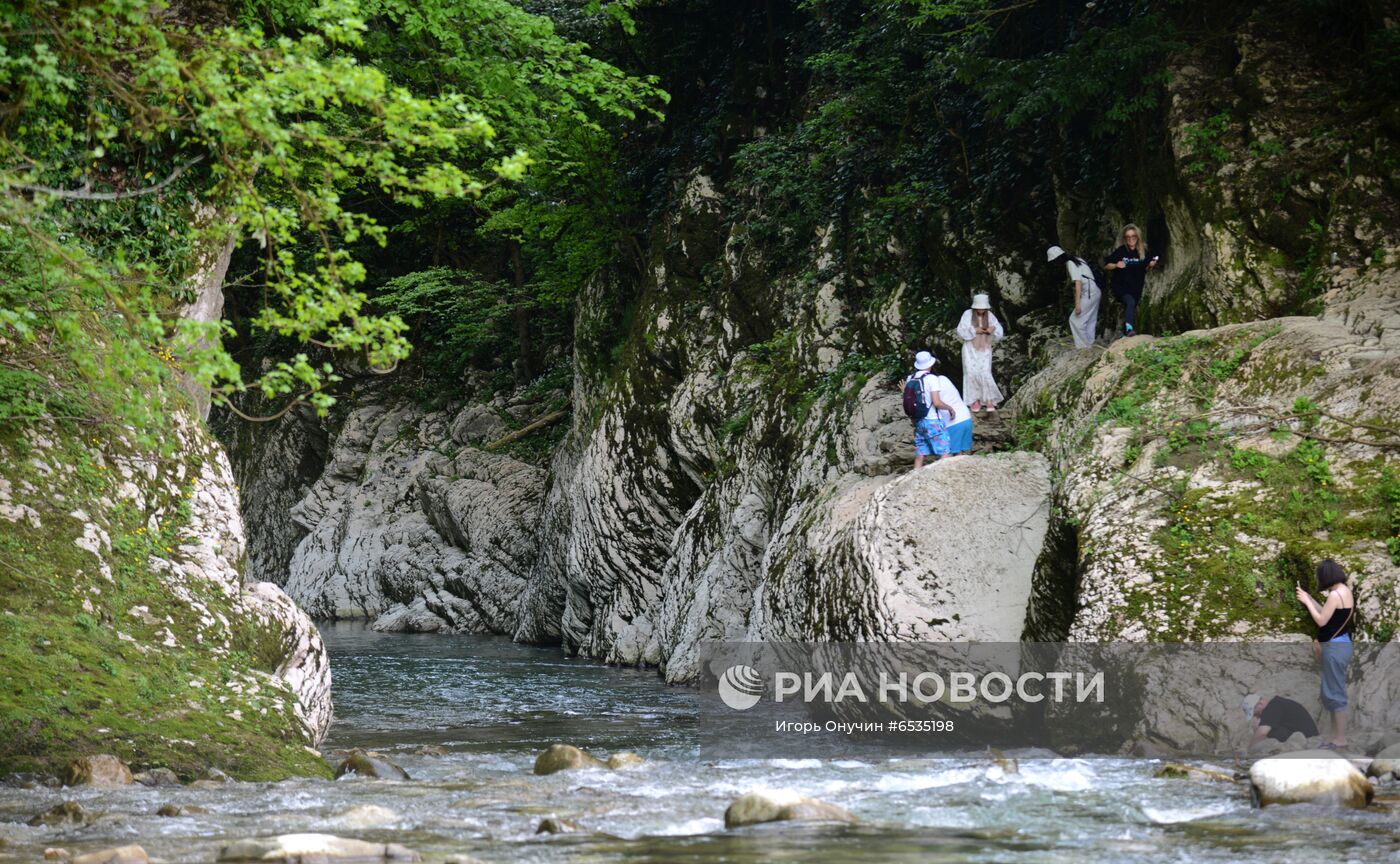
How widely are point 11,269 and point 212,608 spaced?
346 cm

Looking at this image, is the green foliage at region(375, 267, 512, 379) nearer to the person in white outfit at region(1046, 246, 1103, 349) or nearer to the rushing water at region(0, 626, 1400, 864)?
the person in white outfit at region(1046, 246, 1103, 349)

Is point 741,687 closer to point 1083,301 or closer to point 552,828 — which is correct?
point 1083,301

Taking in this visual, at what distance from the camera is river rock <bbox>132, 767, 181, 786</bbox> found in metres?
8.45

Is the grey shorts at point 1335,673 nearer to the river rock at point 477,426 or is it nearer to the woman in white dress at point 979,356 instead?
the woman in white dress at point 979,356

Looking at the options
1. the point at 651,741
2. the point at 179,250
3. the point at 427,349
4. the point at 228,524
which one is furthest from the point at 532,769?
the point at 427,349

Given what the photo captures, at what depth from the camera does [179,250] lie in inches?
513

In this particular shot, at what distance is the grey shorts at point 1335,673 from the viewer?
28.9 feet

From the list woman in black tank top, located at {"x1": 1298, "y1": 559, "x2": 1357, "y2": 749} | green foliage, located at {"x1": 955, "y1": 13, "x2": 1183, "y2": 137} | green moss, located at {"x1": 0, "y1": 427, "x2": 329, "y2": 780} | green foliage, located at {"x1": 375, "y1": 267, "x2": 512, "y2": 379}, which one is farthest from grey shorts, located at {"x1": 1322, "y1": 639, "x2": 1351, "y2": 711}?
green foliage, located at {"x1": 375, "y1": 267, "x2": 512, "y2": 379}

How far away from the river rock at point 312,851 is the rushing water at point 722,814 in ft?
0.60

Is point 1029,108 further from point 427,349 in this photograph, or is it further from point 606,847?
point 427,349

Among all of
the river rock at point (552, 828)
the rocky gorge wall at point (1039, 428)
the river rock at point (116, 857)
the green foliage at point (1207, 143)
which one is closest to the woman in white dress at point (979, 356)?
the rocky gorge wall at point (1039, 428)

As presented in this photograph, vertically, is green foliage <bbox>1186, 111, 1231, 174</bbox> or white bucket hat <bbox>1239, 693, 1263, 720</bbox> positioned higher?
green foliage <bbox>1186, 111, 1231, 174</bbox>

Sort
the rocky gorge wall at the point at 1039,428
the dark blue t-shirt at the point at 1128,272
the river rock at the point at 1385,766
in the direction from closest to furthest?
the river rock at the point at 1385,766, the rocky gorge wall at the point at 1039,428, the dark blue t-shirt at the point at 1128,272

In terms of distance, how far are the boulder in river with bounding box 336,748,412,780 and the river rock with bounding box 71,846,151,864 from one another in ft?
11.6
